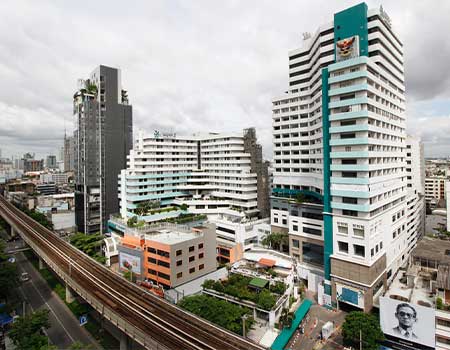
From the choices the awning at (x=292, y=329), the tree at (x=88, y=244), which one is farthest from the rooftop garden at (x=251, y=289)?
the tree at (x=88, y=244)

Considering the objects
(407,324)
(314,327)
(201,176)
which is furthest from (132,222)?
(407,324)

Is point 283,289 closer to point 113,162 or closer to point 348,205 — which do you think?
point 348,205

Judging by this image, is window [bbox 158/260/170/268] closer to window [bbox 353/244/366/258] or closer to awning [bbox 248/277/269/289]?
awning [bbox 248/277/269/289]

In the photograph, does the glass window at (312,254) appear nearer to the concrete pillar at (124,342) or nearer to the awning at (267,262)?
the awning at (267,262)

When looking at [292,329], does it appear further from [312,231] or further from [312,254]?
[312,254]

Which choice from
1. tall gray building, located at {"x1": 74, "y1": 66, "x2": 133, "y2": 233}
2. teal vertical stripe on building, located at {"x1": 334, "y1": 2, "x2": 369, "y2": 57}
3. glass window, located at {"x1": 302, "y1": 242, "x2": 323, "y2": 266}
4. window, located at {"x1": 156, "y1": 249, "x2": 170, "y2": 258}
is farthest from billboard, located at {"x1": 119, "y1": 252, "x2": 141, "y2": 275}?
teal vertical stripe on building, located at {"x1": 334, "y1": 2, "x2": 369, "y2": 57}

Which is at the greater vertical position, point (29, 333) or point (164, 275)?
point (164, 275)
